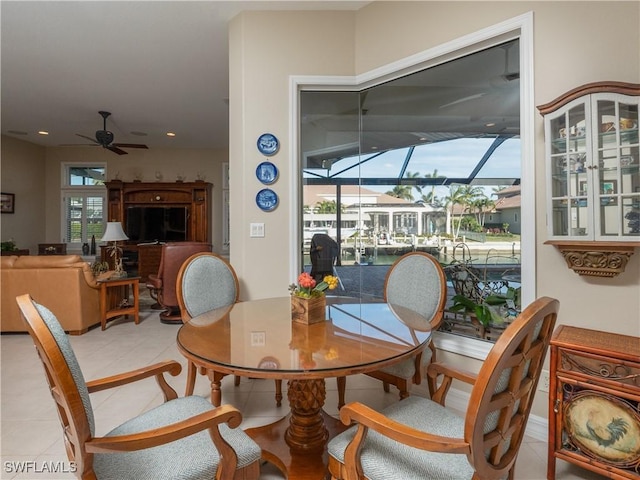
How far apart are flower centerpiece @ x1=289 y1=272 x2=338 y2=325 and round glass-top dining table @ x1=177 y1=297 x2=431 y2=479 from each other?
0.04 metres

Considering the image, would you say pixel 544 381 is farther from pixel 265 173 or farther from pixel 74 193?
pixel 74 193

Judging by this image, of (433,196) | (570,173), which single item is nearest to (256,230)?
(433,196)

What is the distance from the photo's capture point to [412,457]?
3.70 ft

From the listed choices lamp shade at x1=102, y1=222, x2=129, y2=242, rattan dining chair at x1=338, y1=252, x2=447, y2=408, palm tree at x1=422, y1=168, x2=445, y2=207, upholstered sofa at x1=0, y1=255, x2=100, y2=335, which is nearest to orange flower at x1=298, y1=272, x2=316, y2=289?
rattan dining chair at x1=338, y1=252, x2=447, y2=408

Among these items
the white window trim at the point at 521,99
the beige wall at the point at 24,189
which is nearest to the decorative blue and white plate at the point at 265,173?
the white window trim at the point at 521,99

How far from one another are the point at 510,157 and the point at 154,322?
178 inches

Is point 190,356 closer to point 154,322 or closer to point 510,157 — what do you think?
point 510,157

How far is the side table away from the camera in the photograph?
4.08 meters

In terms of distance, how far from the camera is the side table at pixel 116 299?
4078 mm

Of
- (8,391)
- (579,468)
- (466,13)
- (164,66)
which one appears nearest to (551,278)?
(579,468)

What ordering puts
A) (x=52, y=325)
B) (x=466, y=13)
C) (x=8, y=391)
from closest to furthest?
(x=52, y=325) → (x=466, y=13) → (x=8, y=391)

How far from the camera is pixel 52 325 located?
97cm

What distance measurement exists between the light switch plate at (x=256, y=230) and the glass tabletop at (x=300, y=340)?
926 mm

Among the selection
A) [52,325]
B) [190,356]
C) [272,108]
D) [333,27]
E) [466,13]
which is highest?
[333,27]
